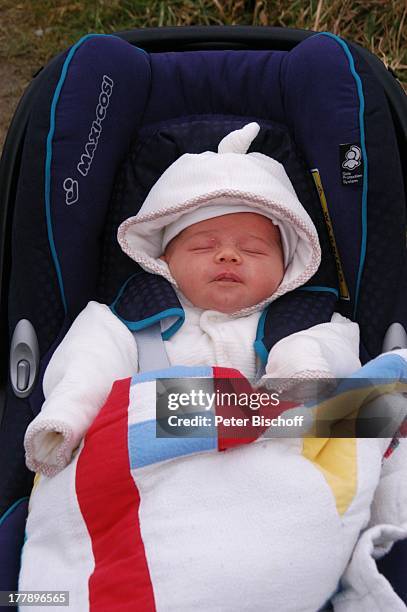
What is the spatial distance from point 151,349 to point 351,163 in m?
0.54

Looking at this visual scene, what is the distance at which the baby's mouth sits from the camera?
1.60 meters

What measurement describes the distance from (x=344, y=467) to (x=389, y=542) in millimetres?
138

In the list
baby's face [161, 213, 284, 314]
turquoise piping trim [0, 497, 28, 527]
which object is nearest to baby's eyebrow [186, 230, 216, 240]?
baby's face [161, 213, 284, 314]

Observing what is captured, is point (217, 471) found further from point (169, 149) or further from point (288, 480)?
point (169, 149)

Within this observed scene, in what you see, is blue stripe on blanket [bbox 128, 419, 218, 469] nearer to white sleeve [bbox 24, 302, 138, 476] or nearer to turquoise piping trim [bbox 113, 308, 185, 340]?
white sleeve [bbox 24, 302, 138, 476]

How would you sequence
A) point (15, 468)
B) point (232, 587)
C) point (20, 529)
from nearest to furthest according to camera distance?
point (232, 587)
point (20, 529)
point (15, 468)

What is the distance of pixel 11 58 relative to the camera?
9.63ft

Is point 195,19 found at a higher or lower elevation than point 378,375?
higher

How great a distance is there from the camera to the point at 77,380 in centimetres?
144

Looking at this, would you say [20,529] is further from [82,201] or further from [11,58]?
[11,58]

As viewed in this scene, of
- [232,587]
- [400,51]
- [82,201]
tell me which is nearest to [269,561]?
[232,587]

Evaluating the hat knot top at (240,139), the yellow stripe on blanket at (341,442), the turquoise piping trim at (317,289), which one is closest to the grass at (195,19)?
the hat knot top at (240,139)

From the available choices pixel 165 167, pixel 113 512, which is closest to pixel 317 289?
pixel 165 167

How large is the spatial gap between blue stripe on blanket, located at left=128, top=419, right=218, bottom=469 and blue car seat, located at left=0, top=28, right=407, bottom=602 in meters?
0.35
